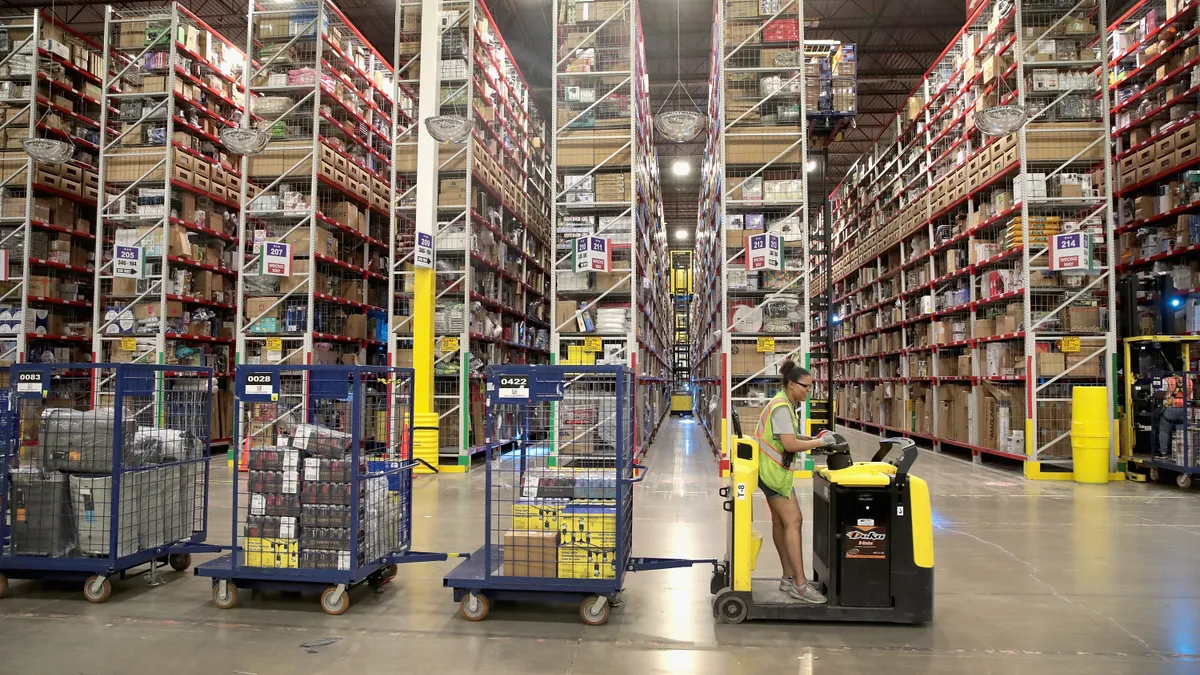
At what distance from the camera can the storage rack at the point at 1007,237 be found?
1002cm

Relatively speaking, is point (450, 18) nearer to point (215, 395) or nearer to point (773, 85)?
point (773, 85)

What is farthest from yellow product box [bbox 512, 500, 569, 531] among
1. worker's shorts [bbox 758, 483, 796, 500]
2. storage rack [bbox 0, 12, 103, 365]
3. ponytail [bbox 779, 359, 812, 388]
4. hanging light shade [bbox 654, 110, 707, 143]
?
storage rack [bbox 0, 12, 103, 365]

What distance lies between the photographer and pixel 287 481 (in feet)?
14.5

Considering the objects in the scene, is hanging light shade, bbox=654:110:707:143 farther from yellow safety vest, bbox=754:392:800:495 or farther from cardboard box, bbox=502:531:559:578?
cardboard box, bbox=502:531:559:578

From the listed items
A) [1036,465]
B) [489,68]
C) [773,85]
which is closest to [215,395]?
[489,68]

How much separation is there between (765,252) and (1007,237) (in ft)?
13.1

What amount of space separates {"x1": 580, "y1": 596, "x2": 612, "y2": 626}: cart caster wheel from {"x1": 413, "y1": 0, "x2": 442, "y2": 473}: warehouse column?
6.15m

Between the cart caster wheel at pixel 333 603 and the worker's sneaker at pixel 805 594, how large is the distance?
2596 mm

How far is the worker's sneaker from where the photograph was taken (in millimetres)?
4094

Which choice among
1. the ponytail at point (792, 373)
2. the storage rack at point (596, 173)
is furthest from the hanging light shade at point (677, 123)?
the ponytail at point (792, 373)

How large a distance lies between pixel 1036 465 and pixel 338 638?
9438 millimetres

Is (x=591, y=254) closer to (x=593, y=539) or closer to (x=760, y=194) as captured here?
(x=760, y=194)

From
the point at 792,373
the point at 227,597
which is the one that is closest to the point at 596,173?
the point at 792,373

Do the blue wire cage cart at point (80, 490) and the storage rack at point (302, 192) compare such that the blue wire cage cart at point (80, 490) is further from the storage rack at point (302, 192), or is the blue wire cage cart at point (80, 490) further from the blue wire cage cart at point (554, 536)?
the storage rack at point (302, 192)
